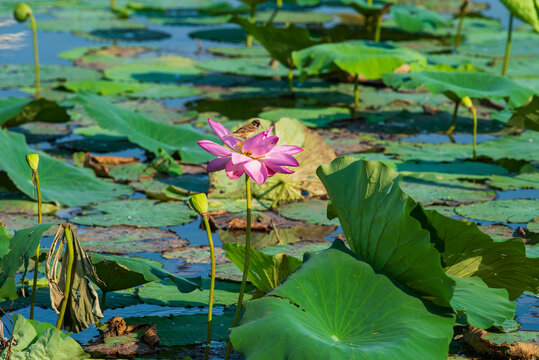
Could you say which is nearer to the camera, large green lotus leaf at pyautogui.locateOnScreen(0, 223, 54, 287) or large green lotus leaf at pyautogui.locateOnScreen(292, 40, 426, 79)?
large green lotus leaf at pyautogui.locateOnScreen(0, 223, 54, 287)

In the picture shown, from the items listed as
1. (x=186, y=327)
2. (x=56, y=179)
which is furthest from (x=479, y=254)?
(x=56, y=179)

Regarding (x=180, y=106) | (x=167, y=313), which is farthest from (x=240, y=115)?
(x=167, y=313)

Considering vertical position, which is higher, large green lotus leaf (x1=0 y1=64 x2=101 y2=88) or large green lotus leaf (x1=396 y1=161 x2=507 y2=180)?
large green lotus leaf (x1=396 y1=161 x2=507 y2=180)

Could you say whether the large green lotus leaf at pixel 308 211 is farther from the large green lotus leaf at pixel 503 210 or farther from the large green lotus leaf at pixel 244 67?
the large green lotus leaf at pixel 244 67

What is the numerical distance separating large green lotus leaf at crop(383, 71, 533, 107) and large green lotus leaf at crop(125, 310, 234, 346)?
83.4 inches

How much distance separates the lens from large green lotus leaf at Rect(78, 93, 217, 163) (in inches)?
147

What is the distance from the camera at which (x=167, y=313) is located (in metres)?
2.27

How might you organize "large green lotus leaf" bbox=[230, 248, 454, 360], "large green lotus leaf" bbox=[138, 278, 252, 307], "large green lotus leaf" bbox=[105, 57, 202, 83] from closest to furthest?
"large green lotus leaf" bbox=[230, 248, 454, 360], "large green lotus leaf" bbox=[138, 278, 252, 307], "large green lotus leaf" bbox=[105, 57, 202, 83]

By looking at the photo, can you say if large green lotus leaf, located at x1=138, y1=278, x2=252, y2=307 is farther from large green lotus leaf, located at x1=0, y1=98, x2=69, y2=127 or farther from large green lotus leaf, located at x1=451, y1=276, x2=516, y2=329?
large green lotus leaf, located at x1=0, y1=98, x2=69, y2=127

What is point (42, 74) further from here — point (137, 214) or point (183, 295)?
point (183, 295)

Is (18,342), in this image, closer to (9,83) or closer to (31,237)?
(31,237)

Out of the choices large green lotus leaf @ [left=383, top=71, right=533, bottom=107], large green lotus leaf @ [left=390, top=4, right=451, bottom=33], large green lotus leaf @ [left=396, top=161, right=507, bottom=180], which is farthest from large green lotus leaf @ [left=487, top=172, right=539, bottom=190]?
large green lotus leaf @ [left=390, top=4, right=451, bottom=33]

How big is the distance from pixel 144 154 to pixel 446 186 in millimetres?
1701

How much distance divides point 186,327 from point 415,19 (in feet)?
19.2
